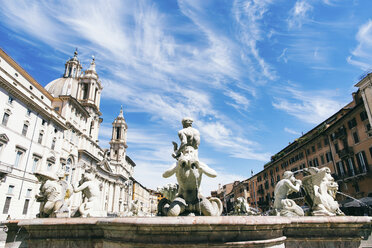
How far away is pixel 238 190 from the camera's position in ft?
233

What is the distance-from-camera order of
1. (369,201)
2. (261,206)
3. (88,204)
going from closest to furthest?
(88,204)
(369,201)
(261,206)

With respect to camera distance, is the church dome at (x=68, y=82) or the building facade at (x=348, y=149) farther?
the church dome at (x=68, y=82)

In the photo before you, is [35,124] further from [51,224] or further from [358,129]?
[358,129]

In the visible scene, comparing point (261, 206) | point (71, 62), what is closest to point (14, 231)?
point (261, 206)

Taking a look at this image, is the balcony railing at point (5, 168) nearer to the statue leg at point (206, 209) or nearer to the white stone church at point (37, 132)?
the white stone church at point (37, 132)

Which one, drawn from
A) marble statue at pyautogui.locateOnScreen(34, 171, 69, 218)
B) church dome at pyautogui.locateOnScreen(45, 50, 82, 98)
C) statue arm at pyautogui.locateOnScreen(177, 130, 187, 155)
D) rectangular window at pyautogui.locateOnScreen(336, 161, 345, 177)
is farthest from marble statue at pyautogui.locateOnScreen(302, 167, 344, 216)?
church dome at pyautogui.locateOnScreen(45, 50, 82, 98)

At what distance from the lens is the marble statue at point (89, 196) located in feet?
19.0

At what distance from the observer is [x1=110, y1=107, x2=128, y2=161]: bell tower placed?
73.2 meters

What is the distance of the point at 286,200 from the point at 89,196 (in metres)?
5.22

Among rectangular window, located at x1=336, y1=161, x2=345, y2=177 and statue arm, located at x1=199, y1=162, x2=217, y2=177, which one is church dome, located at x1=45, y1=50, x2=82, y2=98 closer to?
statue arm, located at x1=199, y1=162, x2=217, y2=177

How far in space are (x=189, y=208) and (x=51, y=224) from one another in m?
2.65

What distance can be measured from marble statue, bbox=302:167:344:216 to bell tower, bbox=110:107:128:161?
70651mm

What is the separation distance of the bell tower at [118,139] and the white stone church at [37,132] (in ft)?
64.4

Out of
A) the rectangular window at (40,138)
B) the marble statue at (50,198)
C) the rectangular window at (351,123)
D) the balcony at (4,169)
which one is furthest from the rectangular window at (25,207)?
the rectangular window at (351,123)
